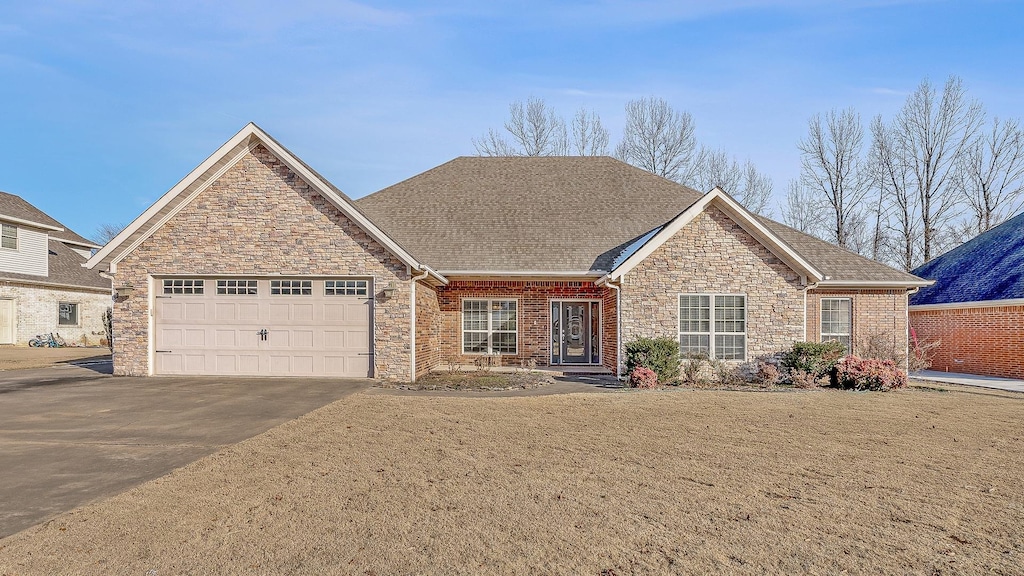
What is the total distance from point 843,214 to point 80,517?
39.8 m

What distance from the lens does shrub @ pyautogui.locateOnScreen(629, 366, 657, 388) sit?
13047 mm

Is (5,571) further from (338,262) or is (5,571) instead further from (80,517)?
(338,262)

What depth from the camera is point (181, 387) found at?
41.1 ft

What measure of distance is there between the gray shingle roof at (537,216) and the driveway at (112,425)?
5.93m

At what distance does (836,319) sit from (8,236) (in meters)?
33.4

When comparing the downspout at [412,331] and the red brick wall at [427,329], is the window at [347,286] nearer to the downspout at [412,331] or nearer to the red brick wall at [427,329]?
the downspout at [412,331]

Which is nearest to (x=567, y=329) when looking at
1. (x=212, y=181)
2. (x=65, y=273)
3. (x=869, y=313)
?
(x=869, y=313)

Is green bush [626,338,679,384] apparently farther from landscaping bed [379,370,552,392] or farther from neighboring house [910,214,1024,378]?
neighboring house [910,214,1024,378]

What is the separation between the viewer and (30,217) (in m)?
26.8

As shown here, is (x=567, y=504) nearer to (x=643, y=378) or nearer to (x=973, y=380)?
(x=643, y=378)

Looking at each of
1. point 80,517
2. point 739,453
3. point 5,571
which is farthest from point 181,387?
point 739,453

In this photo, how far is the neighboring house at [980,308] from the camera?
651 inches

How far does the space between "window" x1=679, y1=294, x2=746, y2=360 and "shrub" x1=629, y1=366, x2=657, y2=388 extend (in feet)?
6.22

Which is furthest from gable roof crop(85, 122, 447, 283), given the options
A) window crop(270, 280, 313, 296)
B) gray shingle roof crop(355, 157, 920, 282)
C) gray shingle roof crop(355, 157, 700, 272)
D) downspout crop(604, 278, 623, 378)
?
downspout crop(604, 278, 623, 378)
